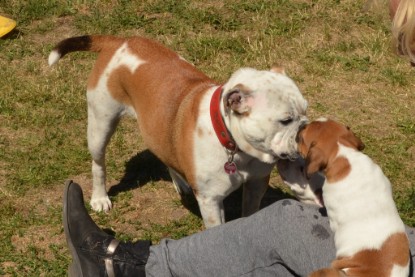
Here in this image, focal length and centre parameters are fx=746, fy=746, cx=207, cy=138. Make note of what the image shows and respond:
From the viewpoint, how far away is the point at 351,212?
392 centimetres

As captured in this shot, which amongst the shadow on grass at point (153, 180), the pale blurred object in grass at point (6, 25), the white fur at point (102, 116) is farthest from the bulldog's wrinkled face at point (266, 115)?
the pale blurred object in grass at point (6, 25)

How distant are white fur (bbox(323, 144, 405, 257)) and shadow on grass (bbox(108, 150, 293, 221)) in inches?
→ 71.6

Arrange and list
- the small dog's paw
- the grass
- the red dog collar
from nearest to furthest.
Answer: the red dog collar
the grass
the small dog's paw

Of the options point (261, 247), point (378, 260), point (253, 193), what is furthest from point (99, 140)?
point (378, 260)

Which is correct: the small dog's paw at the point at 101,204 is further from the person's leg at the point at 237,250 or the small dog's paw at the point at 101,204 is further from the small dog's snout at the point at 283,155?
the small dog's snout at the point at 283,155

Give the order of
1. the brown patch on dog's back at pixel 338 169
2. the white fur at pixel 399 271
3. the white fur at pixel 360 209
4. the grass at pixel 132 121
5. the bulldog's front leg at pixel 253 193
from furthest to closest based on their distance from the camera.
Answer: the grass at pixel 132 121 → the bulldog's front leg at pixel 253 193 → the brown patch on dog's back at pixel 338 169 → the white fur at pixel 360 209 → the white fur at pixel 399 271

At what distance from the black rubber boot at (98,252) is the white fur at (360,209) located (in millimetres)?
1210

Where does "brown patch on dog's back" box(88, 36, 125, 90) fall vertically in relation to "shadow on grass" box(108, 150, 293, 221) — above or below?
above

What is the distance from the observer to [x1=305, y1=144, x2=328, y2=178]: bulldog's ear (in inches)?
158

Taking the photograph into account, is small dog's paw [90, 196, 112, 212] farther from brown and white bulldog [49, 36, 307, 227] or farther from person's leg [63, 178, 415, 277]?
person's leg [63, 178, 415, 277]

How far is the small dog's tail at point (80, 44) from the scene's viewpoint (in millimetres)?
5352

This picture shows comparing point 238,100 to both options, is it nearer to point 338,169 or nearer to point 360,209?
point 338,169

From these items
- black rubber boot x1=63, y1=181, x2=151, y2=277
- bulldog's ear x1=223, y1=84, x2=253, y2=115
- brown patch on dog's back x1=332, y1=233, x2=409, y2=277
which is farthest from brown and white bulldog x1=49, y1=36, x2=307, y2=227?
brown patch on dog's back x1=332, y1=233, x2=409, y2=277

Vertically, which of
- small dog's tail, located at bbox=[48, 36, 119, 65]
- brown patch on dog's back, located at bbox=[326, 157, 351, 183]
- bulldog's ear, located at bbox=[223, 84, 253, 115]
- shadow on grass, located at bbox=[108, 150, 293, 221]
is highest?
bulldog's ear, located at bbox=[223, 84, 253, 115]
